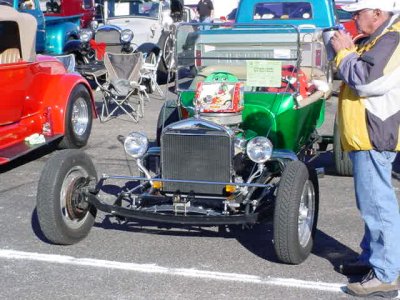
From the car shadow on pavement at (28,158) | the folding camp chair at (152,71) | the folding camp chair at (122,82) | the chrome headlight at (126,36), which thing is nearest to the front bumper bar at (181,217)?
the car shadow on pavement at (28,158)

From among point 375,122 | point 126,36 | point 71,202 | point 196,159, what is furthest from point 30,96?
point 126,36

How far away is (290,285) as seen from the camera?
441cm

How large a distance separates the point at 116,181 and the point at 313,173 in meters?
2.65

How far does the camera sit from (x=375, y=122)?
4004 mm

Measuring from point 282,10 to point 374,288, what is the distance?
8.60 m

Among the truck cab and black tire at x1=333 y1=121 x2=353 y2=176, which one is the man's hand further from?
the truck cab

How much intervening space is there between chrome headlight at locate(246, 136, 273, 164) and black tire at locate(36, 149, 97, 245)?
4.10 feet

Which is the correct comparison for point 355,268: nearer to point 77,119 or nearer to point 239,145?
point 239,145

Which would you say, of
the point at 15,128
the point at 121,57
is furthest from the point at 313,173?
the point at 121,57

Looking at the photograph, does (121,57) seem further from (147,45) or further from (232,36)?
(232,36)

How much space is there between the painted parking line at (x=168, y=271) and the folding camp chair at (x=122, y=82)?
220 inches

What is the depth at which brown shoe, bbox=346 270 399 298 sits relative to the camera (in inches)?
164

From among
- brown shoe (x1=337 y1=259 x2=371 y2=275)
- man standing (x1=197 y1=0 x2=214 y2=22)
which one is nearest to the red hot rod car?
brown shoe (x1=337 y1=259 x2=371 y2=275)

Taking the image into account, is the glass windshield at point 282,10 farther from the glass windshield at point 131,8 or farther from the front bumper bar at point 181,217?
the front bumper bar at point 181,217
